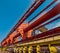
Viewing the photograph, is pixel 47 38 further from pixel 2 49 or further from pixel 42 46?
pixel 2 49

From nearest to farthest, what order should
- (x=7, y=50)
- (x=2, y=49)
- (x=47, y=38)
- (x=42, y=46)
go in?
(x=47, y=38) → (x=42, y=46) → (x=7, y=50) → (x=2, y=49)

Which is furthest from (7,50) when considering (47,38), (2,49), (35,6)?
(47,38)

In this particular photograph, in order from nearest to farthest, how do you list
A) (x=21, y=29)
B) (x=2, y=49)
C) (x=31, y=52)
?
1. (x=31, y=52)
2. (x=21, y=29)
3. (x=2, y=49)

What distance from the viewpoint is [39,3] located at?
5.66m

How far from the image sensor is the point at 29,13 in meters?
6.73

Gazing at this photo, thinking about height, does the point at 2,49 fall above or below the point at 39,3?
below

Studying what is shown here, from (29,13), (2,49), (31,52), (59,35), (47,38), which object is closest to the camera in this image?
(59,35)

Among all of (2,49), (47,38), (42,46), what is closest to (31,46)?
(42,46)

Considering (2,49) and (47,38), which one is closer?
(47,38)

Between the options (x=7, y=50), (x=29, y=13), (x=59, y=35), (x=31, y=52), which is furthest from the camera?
(x=7, y=50)

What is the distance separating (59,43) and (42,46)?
106 cm

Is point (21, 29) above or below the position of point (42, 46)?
above

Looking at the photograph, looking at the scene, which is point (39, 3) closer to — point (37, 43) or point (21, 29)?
point (37, 43)

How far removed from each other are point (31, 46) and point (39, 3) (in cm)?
148
